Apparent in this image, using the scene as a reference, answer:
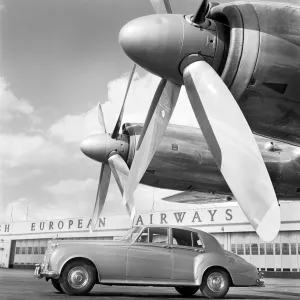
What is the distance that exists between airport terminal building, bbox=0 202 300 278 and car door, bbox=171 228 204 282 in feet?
68.4

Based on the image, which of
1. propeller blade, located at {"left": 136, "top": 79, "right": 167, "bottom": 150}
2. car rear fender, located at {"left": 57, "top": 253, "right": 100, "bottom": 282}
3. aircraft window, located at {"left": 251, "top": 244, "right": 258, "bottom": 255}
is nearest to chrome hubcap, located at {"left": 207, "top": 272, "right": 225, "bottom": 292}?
car rear fender, located at {"left": 57, "top": 253, "right": 100, "bottom": 282}

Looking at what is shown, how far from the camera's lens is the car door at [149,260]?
9.97m

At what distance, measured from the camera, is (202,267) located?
1024 cm

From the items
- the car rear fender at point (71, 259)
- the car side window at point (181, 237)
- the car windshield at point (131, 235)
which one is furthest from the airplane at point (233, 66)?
Answer: the car rear fender at point (71, 259)

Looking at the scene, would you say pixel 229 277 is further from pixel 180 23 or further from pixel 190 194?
pixel 190 194

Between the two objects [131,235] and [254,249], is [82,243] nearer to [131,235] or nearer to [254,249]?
[131,235]

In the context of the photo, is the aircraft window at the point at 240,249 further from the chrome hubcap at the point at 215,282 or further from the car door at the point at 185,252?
the chrome hubcap at the point at 215,282

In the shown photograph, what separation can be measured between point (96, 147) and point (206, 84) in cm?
903

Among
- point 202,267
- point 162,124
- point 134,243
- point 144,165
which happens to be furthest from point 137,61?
point 202,267

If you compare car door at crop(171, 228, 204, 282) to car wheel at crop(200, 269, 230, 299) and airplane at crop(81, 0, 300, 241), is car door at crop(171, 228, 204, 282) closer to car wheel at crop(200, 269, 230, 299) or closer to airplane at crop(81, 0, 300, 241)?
car wheel at crop(200, 269, 230, 299)

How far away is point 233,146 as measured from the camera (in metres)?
6.37

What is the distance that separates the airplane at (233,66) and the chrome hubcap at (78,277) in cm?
471

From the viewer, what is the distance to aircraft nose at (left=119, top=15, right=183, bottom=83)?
7320mm

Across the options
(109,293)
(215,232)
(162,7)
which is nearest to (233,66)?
(162,7)
